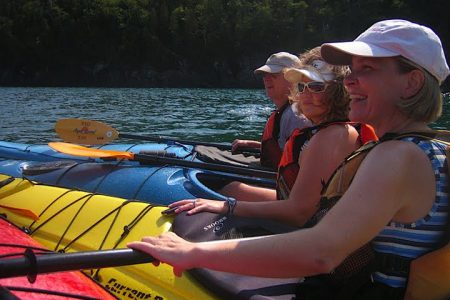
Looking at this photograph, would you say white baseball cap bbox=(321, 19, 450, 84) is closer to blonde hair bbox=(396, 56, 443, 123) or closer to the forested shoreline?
blonde hair bbox=(396, 56, 443, 123)

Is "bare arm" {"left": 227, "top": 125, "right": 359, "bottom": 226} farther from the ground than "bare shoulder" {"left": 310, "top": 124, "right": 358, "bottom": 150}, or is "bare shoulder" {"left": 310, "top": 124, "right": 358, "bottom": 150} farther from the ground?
"bare shoulder" {"left": 310, "top": 124, "right": 358, "bottom": 150}

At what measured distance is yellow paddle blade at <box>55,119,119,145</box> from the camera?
5348mm

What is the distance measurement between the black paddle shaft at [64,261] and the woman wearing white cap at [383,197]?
0.13 feet

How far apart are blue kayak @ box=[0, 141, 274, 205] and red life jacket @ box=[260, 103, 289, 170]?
29cm

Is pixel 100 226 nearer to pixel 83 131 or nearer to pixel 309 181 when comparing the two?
pixel 309 181

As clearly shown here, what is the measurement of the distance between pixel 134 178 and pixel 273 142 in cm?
101

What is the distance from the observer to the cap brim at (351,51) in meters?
1.25

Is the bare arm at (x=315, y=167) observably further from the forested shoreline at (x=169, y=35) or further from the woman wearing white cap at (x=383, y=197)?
the forested shoreline at (x=169, y=35)

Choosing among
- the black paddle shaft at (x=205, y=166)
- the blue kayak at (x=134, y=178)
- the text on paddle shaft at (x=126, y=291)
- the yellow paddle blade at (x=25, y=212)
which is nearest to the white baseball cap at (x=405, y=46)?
the text on paddle shaft at (x=126, y=291)

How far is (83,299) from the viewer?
191cm

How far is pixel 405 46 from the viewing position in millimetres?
1241

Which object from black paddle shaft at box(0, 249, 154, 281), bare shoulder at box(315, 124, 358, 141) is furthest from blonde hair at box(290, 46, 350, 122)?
black paddle shaft at box(0, 249, 154, 281)

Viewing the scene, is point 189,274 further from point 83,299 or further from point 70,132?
point 70,132

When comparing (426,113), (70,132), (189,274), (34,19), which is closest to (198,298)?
→ (189,274)
